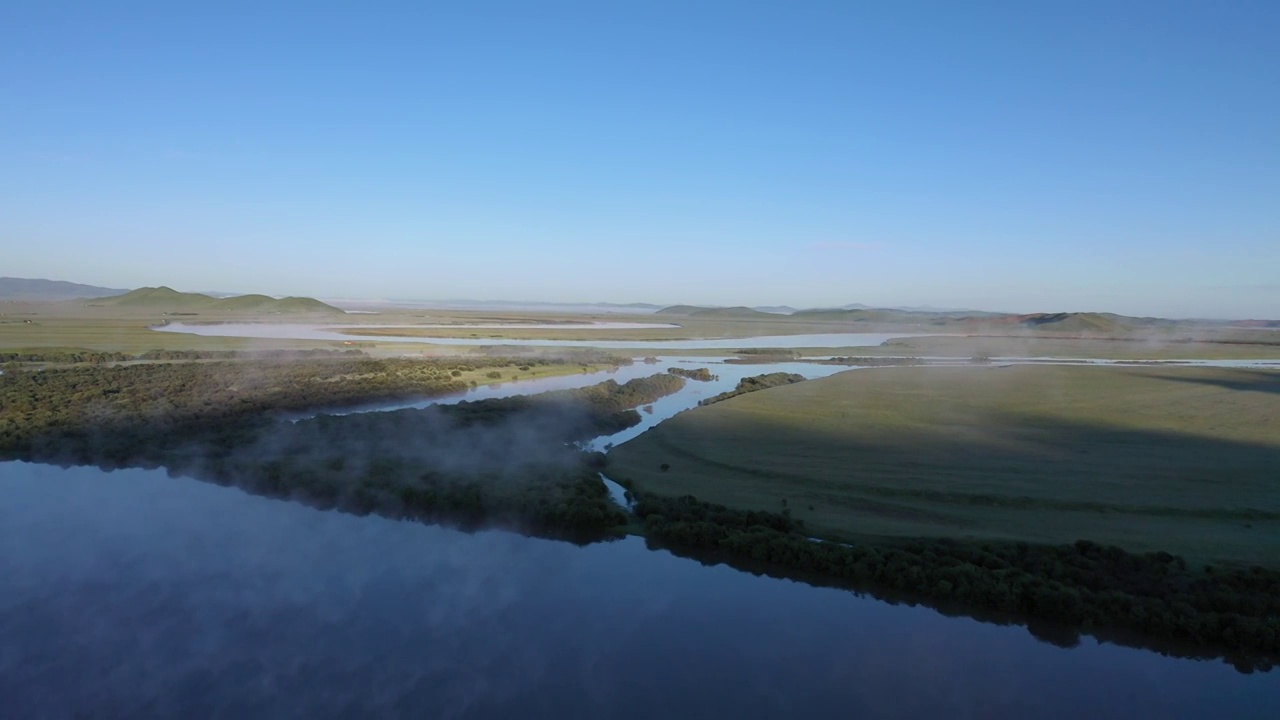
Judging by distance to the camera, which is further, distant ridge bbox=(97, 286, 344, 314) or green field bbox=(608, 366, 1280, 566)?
distant ridge bbox=(97, 286, 344, 314)

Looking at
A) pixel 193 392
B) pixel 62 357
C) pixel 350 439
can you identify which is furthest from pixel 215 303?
pixel 350 439

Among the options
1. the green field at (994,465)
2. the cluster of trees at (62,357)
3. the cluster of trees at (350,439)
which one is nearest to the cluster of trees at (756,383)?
the green field at (994,465)

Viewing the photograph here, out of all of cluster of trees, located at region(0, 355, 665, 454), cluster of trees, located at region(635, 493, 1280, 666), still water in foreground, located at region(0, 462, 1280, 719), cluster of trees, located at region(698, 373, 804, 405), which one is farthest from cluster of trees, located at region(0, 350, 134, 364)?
cluster of trees, located at region(635, 493, 1280, 666)

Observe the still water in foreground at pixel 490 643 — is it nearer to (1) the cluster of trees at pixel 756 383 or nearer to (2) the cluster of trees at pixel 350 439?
(2) the cluster of trees at pixel 350 439

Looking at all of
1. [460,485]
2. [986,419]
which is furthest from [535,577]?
[986,419]

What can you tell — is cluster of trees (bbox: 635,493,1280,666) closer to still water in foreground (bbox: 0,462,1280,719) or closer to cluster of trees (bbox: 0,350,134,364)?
still water in foreground (bbox: 0,462,1280,719)

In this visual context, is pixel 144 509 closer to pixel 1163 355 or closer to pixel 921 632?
pixel 921 632
